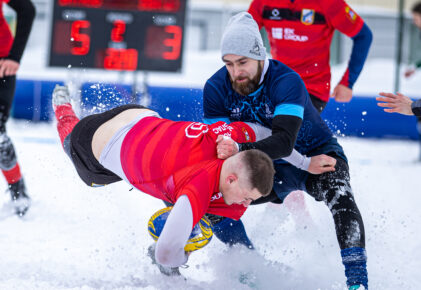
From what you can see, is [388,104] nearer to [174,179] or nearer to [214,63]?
[174,179]

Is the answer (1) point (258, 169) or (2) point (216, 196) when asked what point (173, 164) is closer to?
(2) point (216, 196)

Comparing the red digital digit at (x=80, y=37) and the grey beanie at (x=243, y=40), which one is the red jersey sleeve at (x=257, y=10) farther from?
the red digital digit at (x=80, y=37)

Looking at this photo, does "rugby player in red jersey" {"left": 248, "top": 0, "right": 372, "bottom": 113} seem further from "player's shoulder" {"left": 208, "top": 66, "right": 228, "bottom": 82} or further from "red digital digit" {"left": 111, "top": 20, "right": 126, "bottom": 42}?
"red digital digit" {"left": 111, "top": 20, "right": 126, "bottom": 42}

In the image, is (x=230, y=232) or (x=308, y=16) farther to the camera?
(x=308, y=16)

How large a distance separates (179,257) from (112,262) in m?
0.78

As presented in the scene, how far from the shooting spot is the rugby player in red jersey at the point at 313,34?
8.21ft

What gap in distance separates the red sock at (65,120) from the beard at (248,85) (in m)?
0.85

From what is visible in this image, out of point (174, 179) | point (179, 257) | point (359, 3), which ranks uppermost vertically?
point (359, 3)

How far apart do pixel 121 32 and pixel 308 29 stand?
10.6 ft

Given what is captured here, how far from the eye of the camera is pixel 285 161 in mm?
2078

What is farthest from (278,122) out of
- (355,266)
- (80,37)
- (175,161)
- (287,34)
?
(80,37)

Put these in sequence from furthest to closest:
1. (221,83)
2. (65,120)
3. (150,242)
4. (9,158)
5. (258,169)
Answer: (9,158) → (150,242) → (65,120) → (221,83) → (258,169)

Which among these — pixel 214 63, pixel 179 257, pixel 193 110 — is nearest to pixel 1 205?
pixel 193 110

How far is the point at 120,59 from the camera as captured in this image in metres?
5.32
